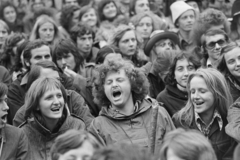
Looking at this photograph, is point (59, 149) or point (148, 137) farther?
point (148, 137)

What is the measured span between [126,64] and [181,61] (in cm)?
134

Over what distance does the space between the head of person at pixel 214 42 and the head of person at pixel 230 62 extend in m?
1.08

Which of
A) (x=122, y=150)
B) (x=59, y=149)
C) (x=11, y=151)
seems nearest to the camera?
(x=122, y=150)

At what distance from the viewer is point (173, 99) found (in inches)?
288

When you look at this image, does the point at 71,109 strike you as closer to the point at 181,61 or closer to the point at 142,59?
the point at 181,61

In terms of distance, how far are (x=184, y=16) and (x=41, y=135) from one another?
5176 mm

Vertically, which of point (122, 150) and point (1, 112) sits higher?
point (122, 150)

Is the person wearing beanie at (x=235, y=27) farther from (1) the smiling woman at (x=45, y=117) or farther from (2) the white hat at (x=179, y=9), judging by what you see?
(1) the smiling woman at (x=45, y=117)

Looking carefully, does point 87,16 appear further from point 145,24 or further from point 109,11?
point 145,24

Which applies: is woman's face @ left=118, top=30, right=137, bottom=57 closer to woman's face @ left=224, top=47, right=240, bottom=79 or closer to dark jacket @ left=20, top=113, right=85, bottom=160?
woman's face @ left=224, top=47, right=240, bottom=79

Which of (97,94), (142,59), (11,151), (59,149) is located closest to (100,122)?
(97,94)

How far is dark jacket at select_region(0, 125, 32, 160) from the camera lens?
5.79m

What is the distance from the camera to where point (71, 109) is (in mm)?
7031

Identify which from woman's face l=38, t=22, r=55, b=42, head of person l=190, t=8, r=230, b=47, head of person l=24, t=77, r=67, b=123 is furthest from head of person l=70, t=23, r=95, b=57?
head of person l=24, t=77, r=67, b=123
